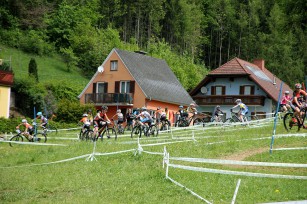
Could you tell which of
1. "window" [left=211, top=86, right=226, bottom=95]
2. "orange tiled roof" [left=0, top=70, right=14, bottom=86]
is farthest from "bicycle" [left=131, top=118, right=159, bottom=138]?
"window" [left=211, top=86, right=226, bottom=95]

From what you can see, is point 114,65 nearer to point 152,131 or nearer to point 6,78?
point 6,78

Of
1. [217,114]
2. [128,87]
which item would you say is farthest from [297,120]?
[128,87]

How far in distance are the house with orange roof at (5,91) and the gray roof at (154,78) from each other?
12.0 meters

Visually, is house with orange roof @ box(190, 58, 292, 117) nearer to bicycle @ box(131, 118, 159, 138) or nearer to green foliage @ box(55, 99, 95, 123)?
green foliage @ box(55, 99, 95, 123)

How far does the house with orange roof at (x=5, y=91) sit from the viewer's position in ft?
143

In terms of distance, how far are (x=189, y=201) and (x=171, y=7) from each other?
79.9 meters

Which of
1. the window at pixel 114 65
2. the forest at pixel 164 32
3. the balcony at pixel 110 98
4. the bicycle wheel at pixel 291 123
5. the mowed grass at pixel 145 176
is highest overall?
the forest at pixel 164 32

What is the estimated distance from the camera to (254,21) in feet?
286

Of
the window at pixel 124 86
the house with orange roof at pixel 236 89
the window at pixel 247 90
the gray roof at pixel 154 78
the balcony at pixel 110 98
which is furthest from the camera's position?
the window at pixel 247 90

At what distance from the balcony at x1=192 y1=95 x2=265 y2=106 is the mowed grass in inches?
1358

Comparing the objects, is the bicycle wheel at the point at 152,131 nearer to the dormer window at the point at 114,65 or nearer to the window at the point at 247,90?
the dormer window at the point at 114,65

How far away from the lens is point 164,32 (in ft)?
304

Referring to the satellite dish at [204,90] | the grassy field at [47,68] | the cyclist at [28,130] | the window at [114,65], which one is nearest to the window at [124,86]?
the window at [114,65]

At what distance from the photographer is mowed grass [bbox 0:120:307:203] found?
42.7 feet
